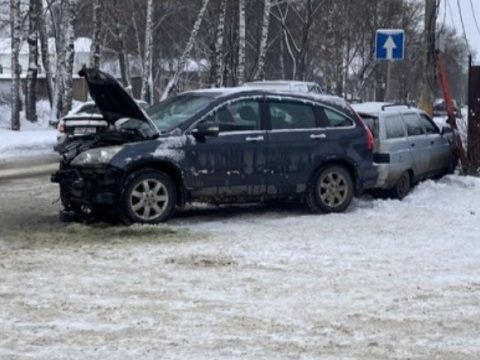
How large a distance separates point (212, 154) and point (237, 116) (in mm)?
701

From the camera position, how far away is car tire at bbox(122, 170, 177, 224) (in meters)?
11.1

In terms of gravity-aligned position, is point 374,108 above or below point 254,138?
above

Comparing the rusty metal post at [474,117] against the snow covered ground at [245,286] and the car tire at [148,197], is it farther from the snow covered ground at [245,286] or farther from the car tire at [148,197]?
the car tire at [148,197]

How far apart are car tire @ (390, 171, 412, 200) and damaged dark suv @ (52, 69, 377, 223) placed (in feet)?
3.68

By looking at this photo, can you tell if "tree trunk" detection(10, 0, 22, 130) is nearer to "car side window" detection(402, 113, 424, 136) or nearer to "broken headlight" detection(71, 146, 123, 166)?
"car side window" detection(402, 113, 424, 136)

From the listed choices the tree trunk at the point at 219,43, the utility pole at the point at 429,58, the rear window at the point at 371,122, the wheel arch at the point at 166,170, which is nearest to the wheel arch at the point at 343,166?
the rear window at the point at 371,122

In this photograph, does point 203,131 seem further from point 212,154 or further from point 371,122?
point 371,122

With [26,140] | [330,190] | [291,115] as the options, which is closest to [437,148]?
[330,190]

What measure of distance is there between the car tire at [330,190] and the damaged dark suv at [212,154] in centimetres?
1

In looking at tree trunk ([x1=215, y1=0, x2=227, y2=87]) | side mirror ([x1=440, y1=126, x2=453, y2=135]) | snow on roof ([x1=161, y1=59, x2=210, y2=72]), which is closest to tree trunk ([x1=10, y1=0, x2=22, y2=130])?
tree trunk ([x1=215, y1=0, x2=227, y2=87])

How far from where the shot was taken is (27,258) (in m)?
9.34

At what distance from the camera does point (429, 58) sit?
59.1 ft

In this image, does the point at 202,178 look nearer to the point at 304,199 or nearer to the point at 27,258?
the point at 304,199

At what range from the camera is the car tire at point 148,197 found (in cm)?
1109
